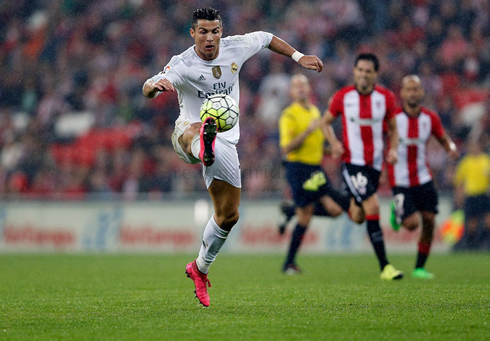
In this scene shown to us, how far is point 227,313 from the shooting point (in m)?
5.25

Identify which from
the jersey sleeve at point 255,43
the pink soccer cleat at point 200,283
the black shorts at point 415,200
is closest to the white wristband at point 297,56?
the jersey sleeve at point 255,43

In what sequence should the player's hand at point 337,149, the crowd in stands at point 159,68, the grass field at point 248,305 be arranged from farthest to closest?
the crowd in stands at point 159,68
the player's hand at point 337,149
the grass field at point 248,305

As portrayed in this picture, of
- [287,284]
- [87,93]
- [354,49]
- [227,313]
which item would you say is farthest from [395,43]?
[227,313]

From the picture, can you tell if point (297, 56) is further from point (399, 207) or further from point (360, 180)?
point (399, 207)

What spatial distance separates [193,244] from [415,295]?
29.0 feet

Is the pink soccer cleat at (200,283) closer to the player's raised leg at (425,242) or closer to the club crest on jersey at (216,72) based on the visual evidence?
the club crest on jersey at (216,72)

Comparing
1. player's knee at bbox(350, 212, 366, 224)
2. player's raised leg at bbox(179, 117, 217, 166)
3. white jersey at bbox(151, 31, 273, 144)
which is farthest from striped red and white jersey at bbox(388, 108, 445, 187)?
player's raised leg at bbox(179, 117, 217, 166)

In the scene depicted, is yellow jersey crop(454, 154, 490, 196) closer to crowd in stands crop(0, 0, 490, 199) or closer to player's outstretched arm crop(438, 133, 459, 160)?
crowd in stands crop(0, 0, 490, 199)

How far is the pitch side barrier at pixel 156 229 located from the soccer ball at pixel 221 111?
28.2 ft

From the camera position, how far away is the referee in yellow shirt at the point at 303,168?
31.1 ft

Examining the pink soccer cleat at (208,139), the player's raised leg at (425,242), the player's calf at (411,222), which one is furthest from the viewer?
the player's calf at (411,222)

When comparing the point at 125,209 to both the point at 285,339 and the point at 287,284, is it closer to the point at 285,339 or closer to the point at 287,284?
the point at 287,284

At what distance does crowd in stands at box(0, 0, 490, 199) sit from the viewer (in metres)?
15.2

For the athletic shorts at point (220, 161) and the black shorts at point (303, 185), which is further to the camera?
the black shorts at point (303, 185)
